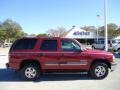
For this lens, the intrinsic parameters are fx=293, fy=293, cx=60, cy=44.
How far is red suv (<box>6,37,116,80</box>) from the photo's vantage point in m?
12.2

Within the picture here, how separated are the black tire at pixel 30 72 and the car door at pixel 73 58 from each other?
1.08m

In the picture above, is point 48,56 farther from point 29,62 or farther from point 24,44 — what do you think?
point 24,44

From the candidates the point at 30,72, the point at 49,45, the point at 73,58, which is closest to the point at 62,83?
the point at 73,58

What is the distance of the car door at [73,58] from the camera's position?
40.2ft

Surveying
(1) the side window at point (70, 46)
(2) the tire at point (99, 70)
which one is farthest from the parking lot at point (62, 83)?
(1) the side window at point (70, 46)

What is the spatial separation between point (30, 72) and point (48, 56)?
101cm

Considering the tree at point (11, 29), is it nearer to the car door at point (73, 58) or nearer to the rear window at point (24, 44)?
the rear window at point (24, 44)

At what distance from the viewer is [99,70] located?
12.6m

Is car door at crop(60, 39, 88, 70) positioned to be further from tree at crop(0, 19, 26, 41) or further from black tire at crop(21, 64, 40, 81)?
tree at crop(0, 19, 26, 41)

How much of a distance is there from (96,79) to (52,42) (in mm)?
2450

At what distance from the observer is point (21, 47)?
40.5 ft

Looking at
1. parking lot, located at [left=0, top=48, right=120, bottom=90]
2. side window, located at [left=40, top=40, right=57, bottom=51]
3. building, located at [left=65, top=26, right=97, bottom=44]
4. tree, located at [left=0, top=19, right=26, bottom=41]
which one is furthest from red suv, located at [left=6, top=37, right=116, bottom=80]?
Answer: building, located at [left=65, top=26, right=97, bottom=44]

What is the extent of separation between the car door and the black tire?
108 cm

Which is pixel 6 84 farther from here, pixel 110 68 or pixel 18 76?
pixel 110 68
